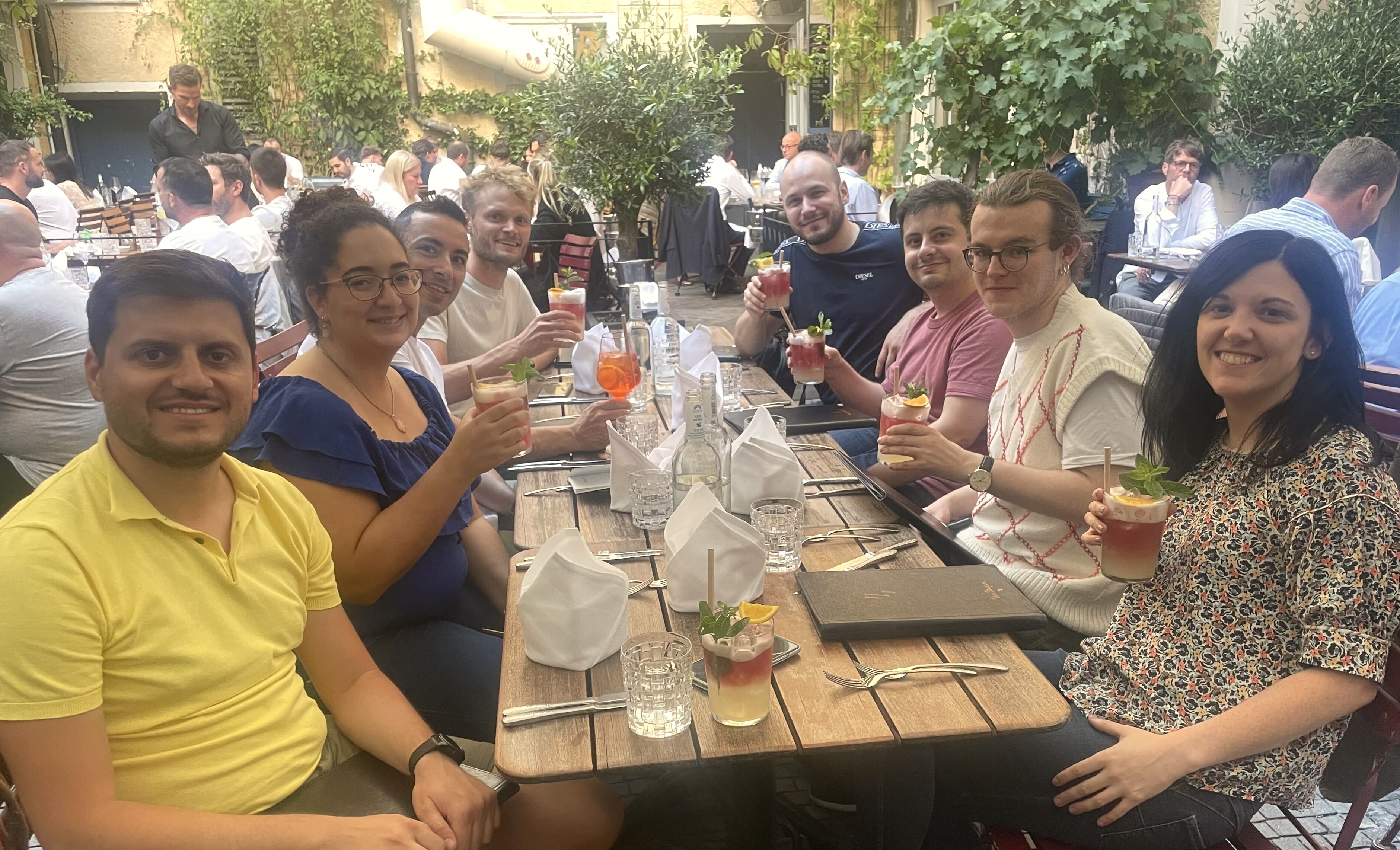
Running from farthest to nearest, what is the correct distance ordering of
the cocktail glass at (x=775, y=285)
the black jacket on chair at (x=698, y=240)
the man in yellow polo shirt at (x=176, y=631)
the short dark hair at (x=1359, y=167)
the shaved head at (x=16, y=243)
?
the black jacket on chair at (x=698, y=240) → the short dark hair at (x=1359, y=167) → the cocktail glass at (x=775, y=285) → the shaved head at (x=16, y=243) → the man in yellow polo shirt at (x=176, y=631)

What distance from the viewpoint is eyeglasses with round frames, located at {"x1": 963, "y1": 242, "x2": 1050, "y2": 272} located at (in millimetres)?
2076

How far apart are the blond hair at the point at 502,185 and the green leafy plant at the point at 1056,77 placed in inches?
130

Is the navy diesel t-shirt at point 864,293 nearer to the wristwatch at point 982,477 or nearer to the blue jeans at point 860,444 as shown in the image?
the blue jeans at point 860,444

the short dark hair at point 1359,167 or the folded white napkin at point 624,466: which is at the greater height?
the short dark hair at point 1359,167

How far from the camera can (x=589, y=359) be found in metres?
3.20

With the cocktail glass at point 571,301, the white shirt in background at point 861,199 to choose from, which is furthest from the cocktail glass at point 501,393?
the white shirt in background at point 861,199

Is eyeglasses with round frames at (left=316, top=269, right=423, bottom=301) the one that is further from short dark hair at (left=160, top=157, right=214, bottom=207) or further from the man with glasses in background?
the man with glasses in background

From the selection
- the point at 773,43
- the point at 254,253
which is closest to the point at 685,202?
the point at 254,253

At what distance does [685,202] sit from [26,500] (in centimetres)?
354

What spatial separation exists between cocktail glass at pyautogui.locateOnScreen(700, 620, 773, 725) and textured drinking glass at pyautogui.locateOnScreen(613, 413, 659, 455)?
1075 millimetres

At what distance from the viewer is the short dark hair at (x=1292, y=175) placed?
4887 millimetres

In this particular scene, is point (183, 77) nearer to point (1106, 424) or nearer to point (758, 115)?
point (1106, 424)

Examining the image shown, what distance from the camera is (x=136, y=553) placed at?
49.6 inches

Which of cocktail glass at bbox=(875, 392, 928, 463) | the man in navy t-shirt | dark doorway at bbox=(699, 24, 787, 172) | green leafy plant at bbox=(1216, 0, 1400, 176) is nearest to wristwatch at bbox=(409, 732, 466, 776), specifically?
cocktail glass at bbox=(875, 392, 928, 463)
